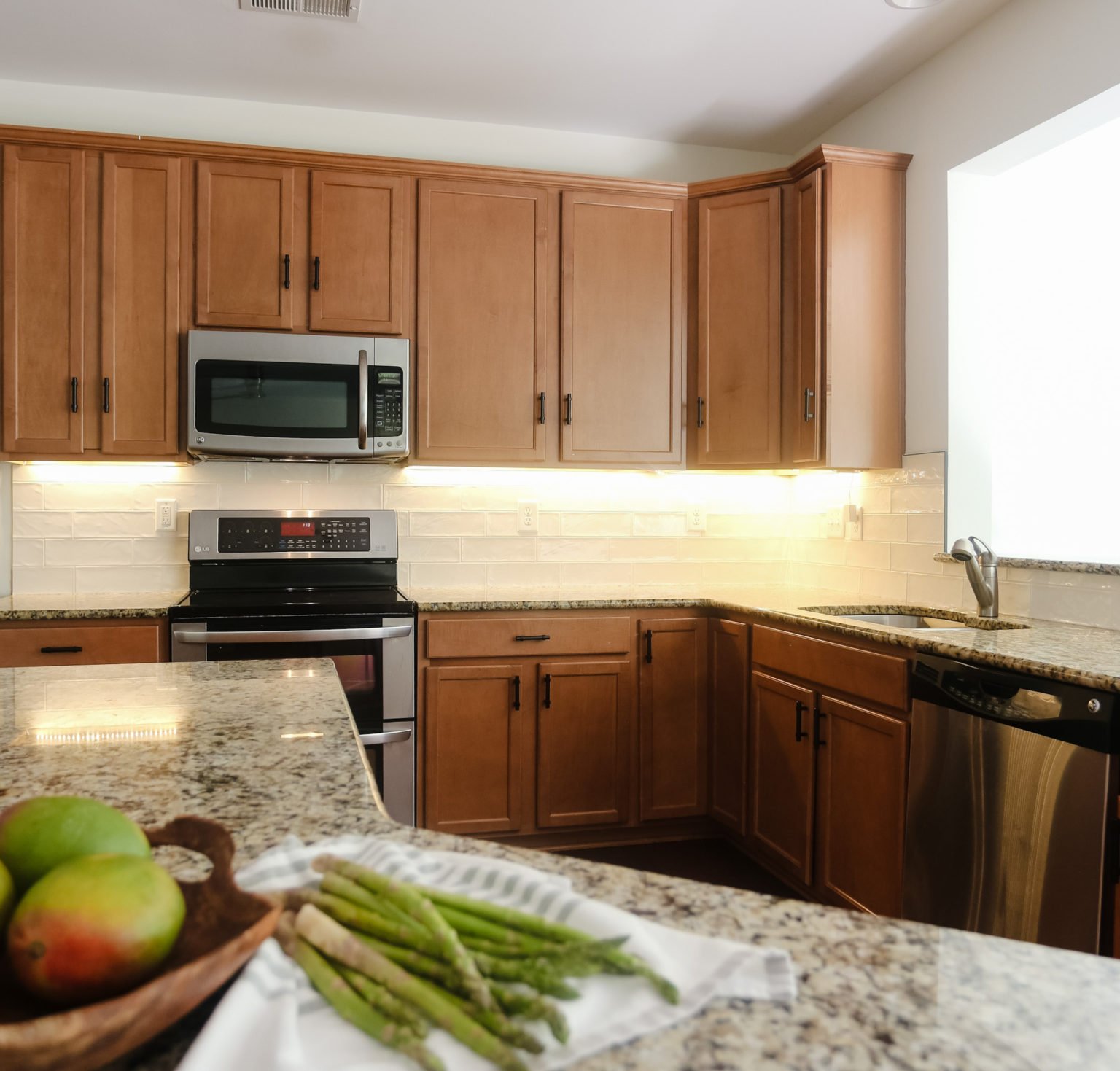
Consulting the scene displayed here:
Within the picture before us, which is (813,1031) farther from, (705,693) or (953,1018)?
(705,693)

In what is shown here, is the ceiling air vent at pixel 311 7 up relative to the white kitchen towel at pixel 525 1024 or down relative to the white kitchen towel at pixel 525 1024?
up

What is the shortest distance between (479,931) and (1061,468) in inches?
110

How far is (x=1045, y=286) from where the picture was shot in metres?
2.88

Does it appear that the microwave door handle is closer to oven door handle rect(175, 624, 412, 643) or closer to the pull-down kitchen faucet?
oven door handle rect(175, 624, 412, 643)

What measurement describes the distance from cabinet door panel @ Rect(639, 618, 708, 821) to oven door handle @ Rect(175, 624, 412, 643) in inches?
34.1

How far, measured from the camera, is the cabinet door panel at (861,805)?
2.24m

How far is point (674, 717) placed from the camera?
319 centimetres

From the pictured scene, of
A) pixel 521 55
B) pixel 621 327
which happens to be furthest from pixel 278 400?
pixel 521 55

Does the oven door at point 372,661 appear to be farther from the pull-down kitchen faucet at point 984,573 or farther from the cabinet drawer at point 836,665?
the pull-down kitchen faucet at point 984,573

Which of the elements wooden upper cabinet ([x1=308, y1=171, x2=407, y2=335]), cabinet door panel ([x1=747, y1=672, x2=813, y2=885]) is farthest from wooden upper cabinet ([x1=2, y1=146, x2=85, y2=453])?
cabinet door panel ([x1=747, y1=672, x2=813, y2=885])

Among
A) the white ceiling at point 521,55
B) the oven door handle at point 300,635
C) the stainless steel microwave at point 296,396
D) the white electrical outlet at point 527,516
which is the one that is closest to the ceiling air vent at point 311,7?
the white ceiling at point 521,55

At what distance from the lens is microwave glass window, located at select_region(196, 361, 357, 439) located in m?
3.04

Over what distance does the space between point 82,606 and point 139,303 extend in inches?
40.7

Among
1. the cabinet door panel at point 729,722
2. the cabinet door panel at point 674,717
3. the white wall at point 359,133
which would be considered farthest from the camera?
the white wall at point 359,133
